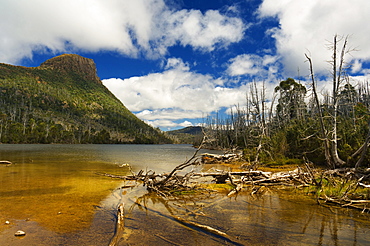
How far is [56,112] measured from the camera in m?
122

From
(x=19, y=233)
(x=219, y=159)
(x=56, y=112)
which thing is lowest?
(x=219, y=159)

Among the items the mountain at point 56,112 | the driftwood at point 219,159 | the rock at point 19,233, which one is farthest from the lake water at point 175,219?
the mountain at point 56,112

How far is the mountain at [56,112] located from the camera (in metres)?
88.6

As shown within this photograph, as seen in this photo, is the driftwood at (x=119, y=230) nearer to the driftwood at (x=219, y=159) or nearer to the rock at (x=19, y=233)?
the rock at (x=19, y=233)

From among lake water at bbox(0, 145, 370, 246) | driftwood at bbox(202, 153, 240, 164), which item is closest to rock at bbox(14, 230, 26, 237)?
lake water at bbox(0, 145, 370, 246)

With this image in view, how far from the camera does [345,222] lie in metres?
5.70

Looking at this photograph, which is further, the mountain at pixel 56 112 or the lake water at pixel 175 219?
the mountain at pixel 56 112

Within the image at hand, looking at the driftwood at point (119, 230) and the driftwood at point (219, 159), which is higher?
the driftwood at point (119, 230)

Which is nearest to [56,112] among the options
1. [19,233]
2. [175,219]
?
[19,233]

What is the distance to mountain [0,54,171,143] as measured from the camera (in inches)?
3487

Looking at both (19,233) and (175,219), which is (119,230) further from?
(19,233)

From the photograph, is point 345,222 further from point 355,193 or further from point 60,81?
point 60,81

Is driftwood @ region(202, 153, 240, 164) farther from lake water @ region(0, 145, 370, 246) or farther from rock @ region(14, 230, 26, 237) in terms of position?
rock @ region(14, 230, 26, 237)

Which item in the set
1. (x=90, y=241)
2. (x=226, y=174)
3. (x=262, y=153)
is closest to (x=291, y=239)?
(x=90, y=241)
